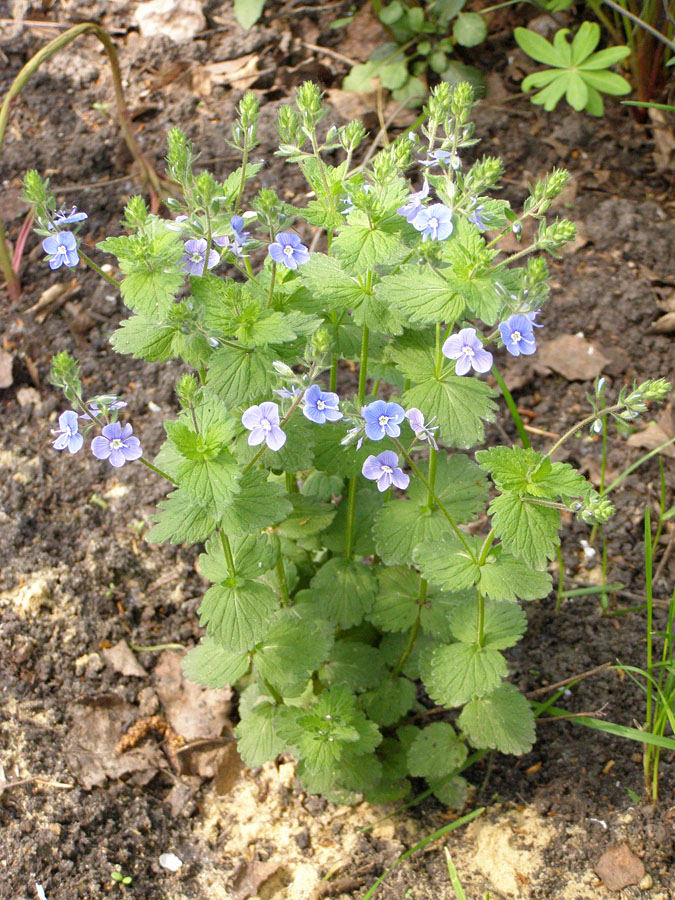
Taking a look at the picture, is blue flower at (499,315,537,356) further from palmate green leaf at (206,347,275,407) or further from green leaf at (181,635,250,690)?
green leaf at (181,635,250,690)

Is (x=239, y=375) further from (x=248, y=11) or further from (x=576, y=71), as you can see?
(x=248, y=11)

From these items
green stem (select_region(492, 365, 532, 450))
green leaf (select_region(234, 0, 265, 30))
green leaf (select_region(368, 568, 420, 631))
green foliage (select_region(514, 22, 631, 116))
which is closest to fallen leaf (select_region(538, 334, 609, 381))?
green stem (select_region(492, 365, 532, 450))

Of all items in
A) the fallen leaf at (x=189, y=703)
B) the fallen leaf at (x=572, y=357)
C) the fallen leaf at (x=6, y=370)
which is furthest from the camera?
the fallen leaf at (x=572, y=357)

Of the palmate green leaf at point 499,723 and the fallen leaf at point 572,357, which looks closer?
the palmate green leaf at point 499,723

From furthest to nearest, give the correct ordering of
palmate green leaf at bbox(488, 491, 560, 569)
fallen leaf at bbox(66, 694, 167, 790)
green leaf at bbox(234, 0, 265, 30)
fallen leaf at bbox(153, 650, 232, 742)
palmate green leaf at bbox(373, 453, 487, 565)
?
green leaf at bbox(234, 0, 265, 30) → fallen leaf at bbox(153, 650, 232, 742) → fallen leaf at bbox(66, 694, 167, 790) → palmate green leaf at bbox(373, 453, 487, 565) → palmate green leaf at bbox(488, 491, 560, 569)

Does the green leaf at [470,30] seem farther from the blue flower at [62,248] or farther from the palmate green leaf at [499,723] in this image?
the palmate green leaf at [499,723]

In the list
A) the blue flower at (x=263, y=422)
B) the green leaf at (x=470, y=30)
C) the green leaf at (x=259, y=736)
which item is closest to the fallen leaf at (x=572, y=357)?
the green leaf at (x=470, y=30)

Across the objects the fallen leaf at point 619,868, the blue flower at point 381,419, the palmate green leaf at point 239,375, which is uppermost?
the palmate green leaf at point 239,375
